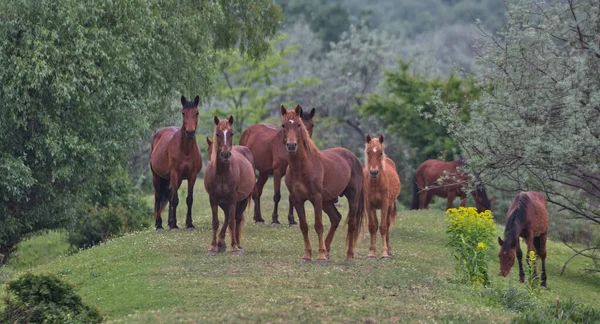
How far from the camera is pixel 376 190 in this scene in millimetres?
19141

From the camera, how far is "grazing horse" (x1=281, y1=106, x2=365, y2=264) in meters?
16.4

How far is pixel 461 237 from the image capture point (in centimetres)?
1705

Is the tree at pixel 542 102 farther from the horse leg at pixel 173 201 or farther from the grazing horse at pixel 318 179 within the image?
the horse leg at pixel 173 201

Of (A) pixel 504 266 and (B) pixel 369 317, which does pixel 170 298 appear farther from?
(A) pixel 504 266

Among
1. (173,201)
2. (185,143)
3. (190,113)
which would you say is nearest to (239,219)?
(190,113)

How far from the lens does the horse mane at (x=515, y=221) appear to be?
19605mm

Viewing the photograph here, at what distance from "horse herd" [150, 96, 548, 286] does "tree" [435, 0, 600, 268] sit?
3.43 ft

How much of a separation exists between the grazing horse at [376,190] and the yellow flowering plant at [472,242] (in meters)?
1.74

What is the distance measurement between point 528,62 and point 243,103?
49.6 metres

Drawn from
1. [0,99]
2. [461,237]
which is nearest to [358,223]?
[461,237]

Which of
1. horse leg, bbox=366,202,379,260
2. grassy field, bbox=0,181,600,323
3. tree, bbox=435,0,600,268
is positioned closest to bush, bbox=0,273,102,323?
grassy field, bbox=0,181,600,323

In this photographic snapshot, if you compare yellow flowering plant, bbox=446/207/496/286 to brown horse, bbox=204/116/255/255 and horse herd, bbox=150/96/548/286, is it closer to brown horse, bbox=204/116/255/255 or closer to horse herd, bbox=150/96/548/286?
horse herd, bbox=150/96/548/286

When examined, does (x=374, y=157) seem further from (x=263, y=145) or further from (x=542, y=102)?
(x=263, y=145)

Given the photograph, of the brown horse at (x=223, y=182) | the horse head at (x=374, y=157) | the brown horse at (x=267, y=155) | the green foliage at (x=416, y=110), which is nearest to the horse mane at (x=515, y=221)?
the horse head at (x=374, y=157)
